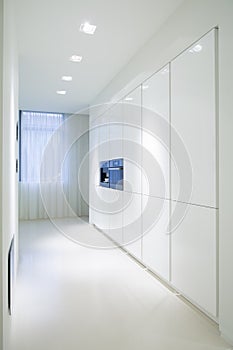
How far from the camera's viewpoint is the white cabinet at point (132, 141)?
371 cm

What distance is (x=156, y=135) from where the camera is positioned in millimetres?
3193

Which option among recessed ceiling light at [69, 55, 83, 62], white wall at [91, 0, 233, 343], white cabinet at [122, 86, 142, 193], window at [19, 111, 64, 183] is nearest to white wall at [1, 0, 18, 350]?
white wall at [91, 0, 233, 343]

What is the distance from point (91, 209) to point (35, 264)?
9.08 feet

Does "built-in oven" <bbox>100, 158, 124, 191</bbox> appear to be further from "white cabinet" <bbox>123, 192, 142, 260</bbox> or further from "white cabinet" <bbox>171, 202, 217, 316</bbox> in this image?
"white cabinet" <bbox>171, 202, 217, 316</bbox>

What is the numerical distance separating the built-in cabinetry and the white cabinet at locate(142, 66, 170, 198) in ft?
0.04

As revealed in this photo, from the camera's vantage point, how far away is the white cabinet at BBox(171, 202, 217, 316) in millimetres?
2227

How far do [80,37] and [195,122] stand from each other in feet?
6.08

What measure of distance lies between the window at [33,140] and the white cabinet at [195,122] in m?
5.05

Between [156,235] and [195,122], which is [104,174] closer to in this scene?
[156,235]

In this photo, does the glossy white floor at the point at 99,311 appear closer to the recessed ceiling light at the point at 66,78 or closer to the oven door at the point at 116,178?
the oven door at the point at 116,178

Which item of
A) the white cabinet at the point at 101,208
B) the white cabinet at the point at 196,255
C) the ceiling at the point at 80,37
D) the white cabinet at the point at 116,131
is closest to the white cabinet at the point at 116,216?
the white cabinet at the point at 101,208

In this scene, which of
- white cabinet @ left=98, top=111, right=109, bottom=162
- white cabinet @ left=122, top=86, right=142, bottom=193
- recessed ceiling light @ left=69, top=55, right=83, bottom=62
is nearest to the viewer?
white cabinet @ left=122, top=86, right=142, bottom=193

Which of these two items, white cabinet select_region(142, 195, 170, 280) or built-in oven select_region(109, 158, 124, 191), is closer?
white cabinet select_region(142, 195, 170, 280)

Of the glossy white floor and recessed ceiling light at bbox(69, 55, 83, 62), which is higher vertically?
recessed ceiling light at bbox(69, 55, 83, 62)
